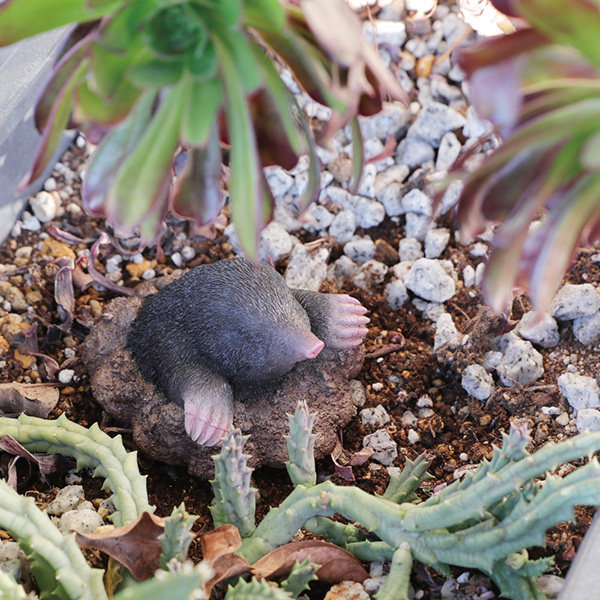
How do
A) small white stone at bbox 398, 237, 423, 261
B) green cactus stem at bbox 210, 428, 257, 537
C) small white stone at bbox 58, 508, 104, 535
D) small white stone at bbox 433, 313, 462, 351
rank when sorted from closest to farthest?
green cactus stem at bbox 210, 428, 257, 537, small white stone at bbox 58, 508, 104, 535, small white stone at bbox 433, 313, 462, 351, small white stone at bbox 398, 237, 423, 261

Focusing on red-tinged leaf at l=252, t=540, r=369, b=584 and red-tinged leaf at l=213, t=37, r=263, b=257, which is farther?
red-tinged leaf at l=252, t=540, r=369, b=584

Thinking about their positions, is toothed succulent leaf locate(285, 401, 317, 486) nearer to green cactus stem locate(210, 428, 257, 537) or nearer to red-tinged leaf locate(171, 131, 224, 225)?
green cactus stem locate(210, 428, 257, 537)

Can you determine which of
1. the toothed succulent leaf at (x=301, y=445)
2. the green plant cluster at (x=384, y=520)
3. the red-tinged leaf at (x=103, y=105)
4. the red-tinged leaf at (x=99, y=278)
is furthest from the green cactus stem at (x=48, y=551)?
the red-tinged leaf at (x=99, y=278)

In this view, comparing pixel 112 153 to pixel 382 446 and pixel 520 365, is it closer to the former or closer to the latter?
pixel 382 446

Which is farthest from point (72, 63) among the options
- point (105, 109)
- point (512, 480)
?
point (512, 480)

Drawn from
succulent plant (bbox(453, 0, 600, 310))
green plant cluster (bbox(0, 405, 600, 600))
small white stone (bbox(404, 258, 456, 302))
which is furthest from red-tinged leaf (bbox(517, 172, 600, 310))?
small white stone (bbox(404, 258, 456, 302))

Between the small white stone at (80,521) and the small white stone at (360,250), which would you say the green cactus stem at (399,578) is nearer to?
the small white stone at (80,521)
